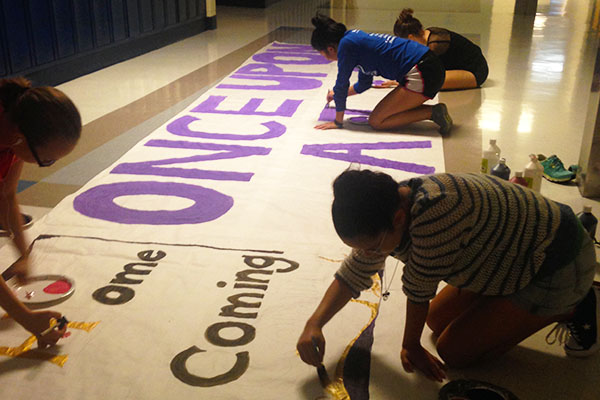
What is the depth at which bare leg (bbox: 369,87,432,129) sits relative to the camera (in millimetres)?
4020

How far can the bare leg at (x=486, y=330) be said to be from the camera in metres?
1.72

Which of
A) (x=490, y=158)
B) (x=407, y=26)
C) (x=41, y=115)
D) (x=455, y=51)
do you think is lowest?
(x=490, y=158)

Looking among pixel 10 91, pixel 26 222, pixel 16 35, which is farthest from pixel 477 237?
pixel 16 35

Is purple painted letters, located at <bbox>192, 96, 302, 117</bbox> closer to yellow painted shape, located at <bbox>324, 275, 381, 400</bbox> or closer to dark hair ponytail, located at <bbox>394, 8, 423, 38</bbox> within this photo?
dark hair ponytail, located at <bbox>394, 8, 423, 38</bbox>

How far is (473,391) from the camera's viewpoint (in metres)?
1.65

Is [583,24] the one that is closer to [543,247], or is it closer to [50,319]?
[543,247]

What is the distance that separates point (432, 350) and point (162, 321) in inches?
35.2

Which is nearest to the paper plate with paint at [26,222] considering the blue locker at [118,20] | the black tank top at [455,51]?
the black tank top at [455,51]

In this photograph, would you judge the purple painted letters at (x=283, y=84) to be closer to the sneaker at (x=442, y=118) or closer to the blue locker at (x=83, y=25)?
the blue locker at (x=83, y=25)

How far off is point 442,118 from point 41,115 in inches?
113

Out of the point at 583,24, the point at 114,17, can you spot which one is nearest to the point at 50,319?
→ the point at 114,17

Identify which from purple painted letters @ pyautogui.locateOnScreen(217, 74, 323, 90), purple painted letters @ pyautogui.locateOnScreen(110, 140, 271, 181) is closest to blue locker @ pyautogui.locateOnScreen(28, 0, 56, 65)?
purple painted letters @ pyautogui.locateOnScreen(217, 74, 323, 90)

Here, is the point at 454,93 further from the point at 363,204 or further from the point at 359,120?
the point at 363,204

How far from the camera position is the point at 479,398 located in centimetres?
164
